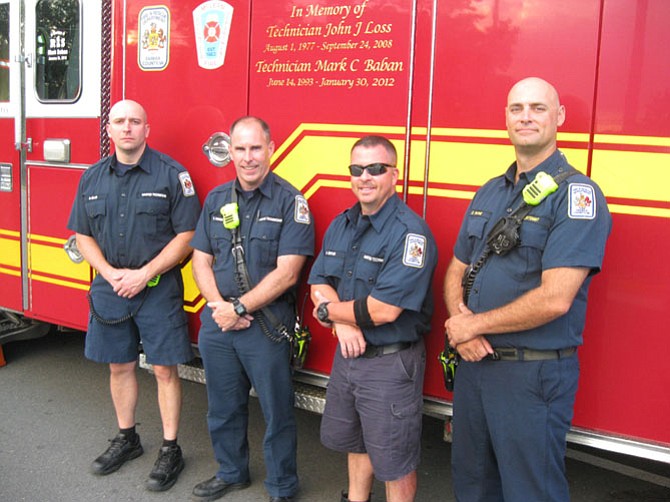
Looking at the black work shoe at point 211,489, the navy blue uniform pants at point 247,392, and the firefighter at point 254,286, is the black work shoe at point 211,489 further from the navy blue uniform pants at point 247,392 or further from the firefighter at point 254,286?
the firefighter at point 254,286

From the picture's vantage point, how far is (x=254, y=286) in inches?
125

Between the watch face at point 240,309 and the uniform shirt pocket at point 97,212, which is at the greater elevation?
the uniform shirt pocket at point 97,212

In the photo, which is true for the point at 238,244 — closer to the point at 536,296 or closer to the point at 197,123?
the point at 197,123

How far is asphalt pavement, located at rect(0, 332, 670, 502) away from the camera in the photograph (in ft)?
11.5

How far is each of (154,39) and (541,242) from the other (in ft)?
7.68

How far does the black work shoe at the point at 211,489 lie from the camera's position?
3393 millimetres

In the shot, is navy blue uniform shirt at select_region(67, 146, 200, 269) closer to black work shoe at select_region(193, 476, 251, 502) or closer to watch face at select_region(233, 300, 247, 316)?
watch face at select_region(233, 300, 247, 316)

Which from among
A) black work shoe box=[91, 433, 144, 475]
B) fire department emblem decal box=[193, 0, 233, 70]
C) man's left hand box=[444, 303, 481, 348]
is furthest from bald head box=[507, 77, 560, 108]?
black work shoe box=[91, 433, 144, 475]

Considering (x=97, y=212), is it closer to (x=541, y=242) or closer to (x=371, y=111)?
(x=371, y=111)

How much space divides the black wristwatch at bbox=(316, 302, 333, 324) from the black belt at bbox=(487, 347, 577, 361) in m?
0.71

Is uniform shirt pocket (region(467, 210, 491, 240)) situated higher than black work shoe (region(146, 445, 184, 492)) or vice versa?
uniform shirt pocket (region(467, 210, 491, 240))

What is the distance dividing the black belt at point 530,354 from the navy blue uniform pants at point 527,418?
0.05ft

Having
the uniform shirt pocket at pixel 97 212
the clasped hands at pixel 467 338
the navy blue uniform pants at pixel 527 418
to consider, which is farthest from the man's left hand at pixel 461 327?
the uniform shirt pocket at pixel 97 212

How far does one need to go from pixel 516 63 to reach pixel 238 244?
1390 millimetres
